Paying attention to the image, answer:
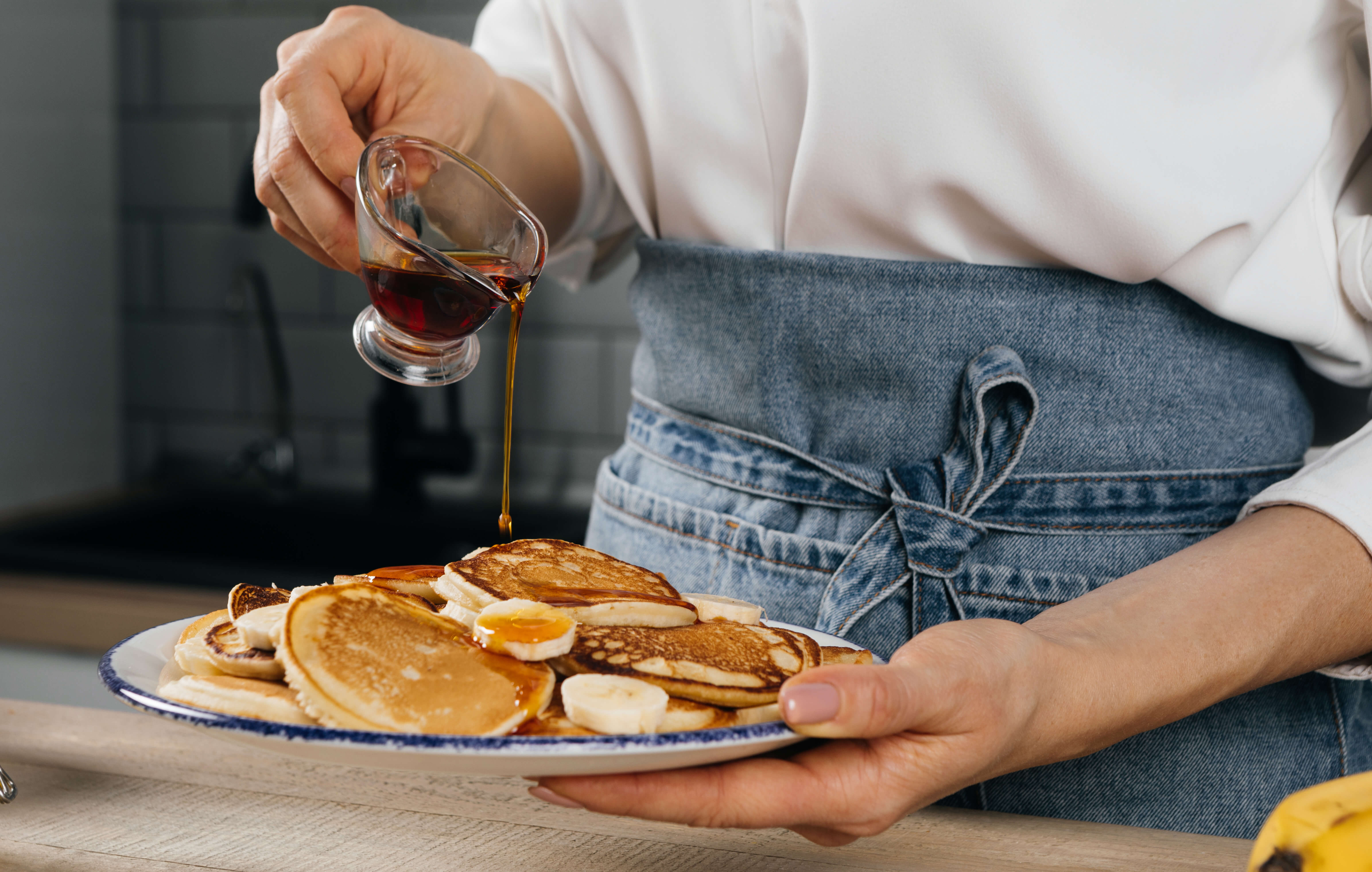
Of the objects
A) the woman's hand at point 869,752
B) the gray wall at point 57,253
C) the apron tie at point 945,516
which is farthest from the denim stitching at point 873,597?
the gray wall at point 57,253

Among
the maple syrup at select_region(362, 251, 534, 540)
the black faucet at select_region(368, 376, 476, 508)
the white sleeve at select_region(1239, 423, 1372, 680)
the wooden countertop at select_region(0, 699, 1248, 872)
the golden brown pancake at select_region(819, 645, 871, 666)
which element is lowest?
the black faucet at select_region(368, 376, 476, 508)

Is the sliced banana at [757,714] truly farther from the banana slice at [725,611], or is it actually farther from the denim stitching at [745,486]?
the denim stitching at [745,486]

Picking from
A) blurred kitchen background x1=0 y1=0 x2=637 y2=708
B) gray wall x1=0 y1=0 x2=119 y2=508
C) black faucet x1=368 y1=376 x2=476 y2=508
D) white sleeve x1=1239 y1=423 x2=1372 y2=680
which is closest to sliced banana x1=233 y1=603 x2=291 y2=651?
white sleeve x1=1239 y1=423 x2=1372 y2=680

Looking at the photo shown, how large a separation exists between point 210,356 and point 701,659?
2252 millimetres

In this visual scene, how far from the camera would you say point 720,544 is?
0.98m

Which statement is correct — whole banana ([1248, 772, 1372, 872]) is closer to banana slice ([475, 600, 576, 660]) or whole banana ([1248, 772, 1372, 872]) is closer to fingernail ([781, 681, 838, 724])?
fingernail ([781, 681, 838, 724])

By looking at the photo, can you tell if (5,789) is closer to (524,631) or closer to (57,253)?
(524,631)

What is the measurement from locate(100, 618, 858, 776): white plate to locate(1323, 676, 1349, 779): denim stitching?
57cm

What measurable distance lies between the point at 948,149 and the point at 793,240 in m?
0.16

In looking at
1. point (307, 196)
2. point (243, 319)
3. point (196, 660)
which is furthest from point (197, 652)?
point (243, 319)

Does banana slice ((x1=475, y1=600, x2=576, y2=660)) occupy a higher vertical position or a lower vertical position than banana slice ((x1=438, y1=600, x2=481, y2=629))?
higher

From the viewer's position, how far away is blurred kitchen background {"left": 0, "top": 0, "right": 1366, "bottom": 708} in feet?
7.77

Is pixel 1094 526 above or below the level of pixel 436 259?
below

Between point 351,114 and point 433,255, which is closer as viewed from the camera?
point 433,255
